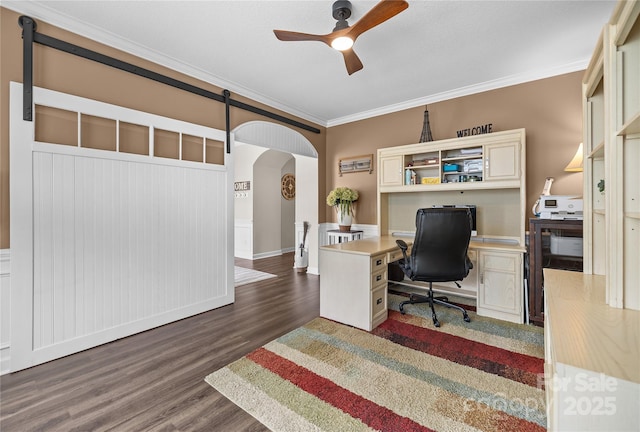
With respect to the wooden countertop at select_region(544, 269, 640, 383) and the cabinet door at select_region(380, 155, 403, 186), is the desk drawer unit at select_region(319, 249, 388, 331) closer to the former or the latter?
the cabinet door at select_region(380, 155, 403, 186)

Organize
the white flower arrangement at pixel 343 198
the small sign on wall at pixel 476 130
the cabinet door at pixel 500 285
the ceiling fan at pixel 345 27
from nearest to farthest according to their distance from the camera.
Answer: the ceiling fan at pixel 345 27 → the cabinet door at pixel 500 285 → the small sign on wall at pixel 476 130 → the white flower arrangement at pixel 343 198

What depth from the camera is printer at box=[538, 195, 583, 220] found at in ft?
8.16

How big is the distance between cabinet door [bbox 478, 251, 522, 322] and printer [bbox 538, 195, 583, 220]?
45 cm

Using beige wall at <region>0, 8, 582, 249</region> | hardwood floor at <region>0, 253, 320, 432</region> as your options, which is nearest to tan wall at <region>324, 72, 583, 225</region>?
beige wall at <region>0, 8, 582, 249</region>

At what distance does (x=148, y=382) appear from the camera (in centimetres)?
191

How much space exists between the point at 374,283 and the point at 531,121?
257cm

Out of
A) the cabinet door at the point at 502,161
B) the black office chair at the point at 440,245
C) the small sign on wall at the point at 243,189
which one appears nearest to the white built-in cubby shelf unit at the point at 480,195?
the cabinet door at the point at 502,161

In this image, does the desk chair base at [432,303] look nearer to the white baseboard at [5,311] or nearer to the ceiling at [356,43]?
the ceiling at [356,43]

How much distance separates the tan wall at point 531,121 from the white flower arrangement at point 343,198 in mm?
844

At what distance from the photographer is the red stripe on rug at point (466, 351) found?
6.57ft

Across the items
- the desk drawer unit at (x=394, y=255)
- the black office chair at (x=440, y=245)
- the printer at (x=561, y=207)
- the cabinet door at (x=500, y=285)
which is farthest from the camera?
the desk drawer unit at (x=394, y=255)

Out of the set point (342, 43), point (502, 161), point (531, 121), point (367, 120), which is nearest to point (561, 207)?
point (502, 161)

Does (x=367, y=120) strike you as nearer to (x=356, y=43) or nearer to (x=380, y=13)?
(x=356, y=43)

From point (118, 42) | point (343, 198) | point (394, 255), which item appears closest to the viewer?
point (118, 42)
